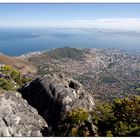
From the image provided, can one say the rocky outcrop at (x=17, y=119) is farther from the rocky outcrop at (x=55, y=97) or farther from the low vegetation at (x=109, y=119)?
the low vegetation at (x=109, y=119)

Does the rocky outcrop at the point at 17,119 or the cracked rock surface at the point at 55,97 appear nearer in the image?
the rocky outcrop at the point at 17,119

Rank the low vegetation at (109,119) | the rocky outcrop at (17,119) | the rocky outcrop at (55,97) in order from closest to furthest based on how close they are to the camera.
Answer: the rocky outcrop at (17,119)
the low vegetation at (109,119)
the rocky outcrop at (55,97)

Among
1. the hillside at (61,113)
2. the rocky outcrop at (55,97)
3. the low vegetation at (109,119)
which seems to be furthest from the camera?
the rocky outcrop at (55,97)

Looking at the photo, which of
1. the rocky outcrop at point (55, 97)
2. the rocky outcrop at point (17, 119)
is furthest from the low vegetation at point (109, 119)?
the rocky outcrop at point (17, 119)

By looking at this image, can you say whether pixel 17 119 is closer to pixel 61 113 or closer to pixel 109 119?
pixel 61 113

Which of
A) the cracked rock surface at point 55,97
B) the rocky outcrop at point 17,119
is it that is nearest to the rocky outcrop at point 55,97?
the cracked rock surface at point 55,97

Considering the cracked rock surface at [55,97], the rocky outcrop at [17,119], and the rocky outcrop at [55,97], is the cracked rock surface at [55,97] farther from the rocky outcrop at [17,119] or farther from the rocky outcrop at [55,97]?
the rocky outcrop at [17,119]

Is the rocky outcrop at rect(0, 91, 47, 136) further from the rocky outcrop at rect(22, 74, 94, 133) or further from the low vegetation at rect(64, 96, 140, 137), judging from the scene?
the low vegetation at rect(64, 96, 140, 137)

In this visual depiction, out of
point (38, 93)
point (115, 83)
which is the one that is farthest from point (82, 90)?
point (115, 83)

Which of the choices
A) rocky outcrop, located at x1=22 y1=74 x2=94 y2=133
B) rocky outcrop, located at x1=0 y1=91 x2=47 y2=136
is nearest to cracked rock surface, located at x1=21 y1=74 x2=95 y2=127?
rocky outcrop, located at x1=22 y1=74 x2=94 y2=133
